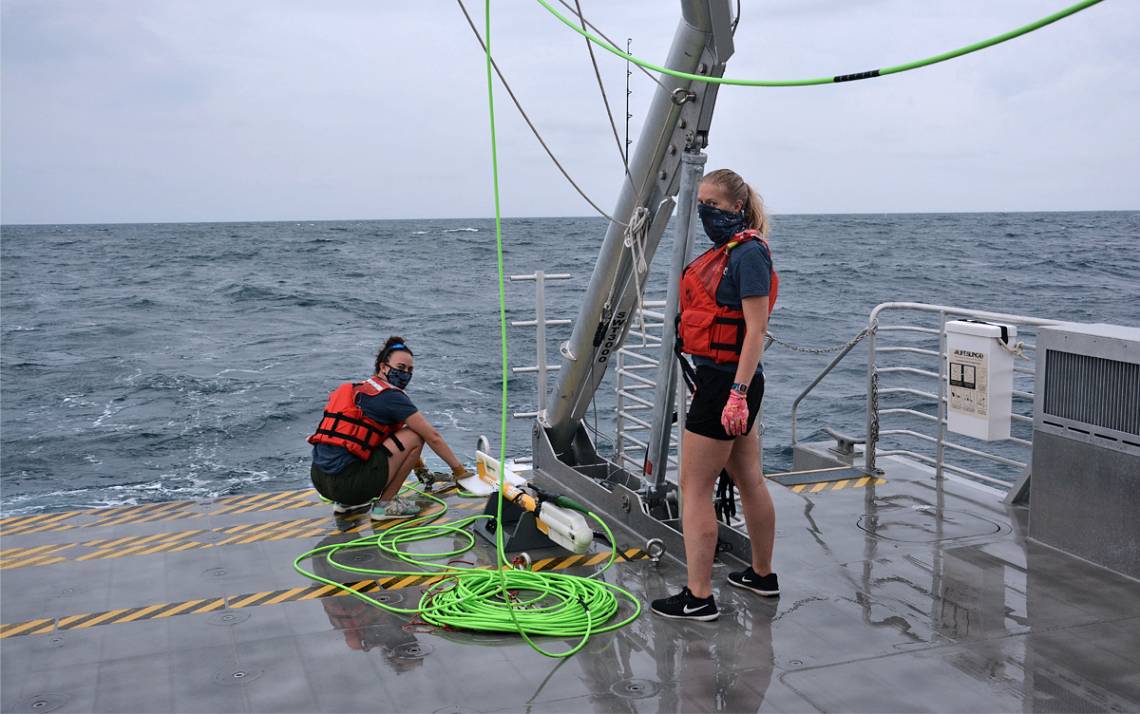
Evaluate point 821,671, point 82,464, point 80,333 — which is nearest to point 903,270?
point 80,333

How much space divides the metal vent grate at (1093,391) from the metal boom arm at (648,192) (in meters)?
2.30

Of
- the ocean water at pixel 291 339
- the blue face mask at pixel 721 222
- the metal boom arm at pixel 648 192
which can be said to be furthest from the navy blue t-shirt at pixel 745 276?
the ocean water at pixel 291 339

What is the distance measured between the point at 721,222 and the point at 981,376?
2.68 metres

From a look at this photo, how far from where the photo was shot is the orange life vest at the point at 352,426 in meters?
6.27

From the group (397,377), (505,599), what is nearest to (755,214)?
(505,599)

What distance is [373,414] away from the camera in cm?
629

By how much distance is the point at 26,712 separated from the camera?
12.5 ft

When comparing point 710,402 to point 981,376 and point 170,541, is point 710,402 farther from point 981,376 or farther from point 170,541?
point 170,541

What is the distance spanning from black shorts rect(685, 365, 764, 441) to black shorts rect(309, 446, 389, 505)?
2.53 meters

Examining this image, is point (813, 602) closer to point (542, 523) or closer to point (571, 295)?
point (542, 523)

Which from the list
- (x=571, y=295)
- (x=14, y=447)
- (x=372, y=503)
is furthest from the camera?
(x=571, y=295)

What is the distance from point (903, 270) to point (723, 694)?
4005 centimetres

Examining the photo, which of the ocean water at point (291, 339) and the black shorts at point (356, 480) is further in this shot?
the ocean water at point (291, 339)

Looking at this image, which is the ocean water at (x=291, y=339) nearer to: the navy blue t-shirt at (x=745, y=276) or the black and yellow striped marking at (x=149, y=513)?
the black and yellow striped marking at (x=149, y=513)
